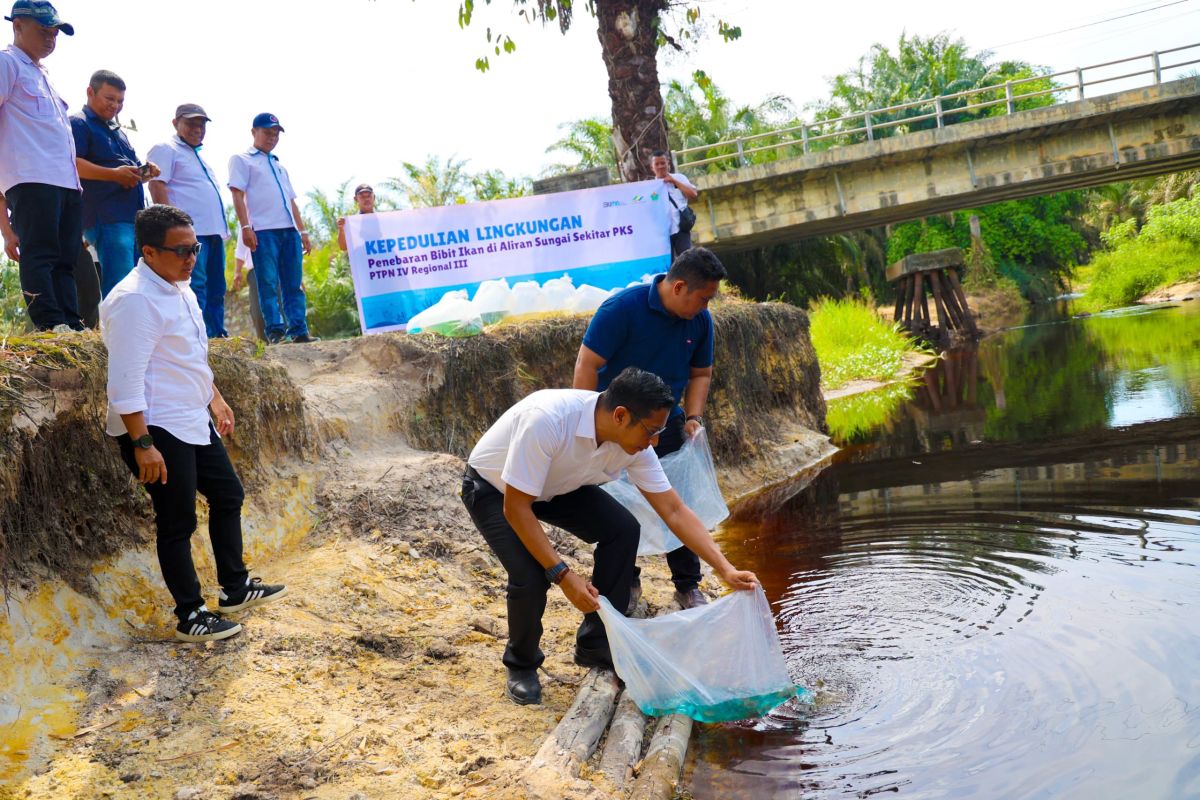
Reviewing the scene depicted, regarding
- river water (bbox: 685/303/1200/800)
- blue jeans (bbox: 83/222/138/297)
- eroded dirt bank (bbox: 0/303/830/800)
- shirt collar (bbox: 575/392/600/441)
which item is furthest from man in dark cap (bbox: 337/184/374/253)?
shirt collar (bbox: 575/392/600/441)

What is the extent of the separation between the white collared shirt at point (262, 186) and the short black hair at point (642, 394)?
5.18m

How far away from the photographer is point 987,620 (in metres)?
4.83

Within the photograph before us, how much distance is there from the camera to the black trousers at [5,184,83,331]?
201 inches

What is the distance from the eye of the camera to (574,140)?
31.8m

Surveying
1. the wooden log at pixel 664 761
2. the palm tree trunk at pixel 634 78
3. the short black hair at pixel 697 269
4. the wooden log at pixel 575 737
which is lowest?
the wooden log at pixel 664 761

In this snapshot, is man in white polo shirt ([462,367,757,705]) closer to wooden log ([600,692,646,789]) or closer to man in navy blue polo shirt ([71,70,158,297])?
wooden log ([600,692,646,789])

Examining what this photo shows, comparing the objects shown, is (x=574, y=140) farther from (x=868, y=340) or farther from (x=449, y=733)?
(x=449, y=733)

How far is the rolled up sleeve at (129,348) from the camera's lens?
3744mm

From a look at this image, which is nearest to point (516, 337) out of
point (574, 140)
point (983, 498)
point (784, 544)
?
point (784, 544)

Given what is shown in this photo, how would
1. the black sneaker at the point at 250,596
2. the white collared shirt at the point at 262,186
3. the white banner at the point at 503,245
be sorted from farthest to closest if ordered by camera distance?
the white banner at the point at 503,245 → the white collared shirt at the point at 262,186 → the black sneaker at the point at 250,596

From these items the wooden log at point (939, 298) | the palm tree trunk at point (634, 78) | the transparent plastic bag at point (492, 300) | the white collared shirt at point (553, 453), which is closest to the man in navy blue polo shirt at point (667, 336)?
the white collared shirt at point (553, 453)

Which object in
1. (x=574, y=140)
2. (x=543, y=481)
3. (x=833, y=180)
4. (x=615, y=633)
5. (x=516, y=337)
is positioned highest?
(x=574, y=140)

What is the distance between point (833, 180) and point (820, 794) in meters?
18.6

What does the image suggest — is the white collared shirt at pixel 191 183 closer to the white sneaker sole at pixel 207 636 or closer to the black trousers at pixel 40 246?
the black trousers at pixel 40 246
